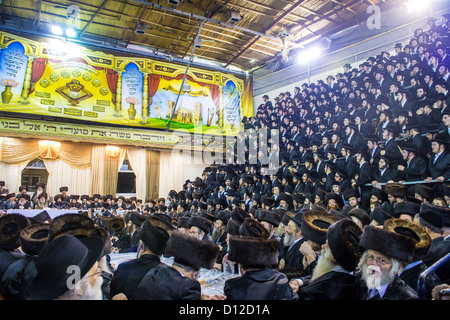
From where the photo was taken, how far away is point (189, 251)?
2562mm

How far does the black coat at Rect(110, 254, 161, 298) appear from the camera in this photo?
2.93 meters

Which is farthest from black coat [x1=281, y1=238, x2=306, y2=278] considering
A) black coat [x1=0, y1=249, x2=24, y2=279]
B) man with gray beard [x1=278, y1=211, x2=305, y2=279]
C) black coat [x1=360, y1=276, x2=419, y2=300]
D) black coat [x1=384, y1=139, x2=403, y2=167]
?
black coat [x1=384, y1=139, x2=403, y2=167]

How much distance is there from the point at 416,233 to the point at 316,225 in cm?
95

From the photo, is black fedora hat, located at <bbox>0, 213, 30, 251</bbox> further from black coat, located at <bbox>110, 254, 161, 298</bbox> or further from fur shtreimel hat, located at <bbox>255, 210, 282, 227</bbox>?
fur shtreimel hat, located at <bbox>255, 210, 282, 227</bbox>

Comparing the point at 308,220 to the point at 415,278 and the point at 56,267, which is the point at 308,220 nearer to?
the point at 415,278

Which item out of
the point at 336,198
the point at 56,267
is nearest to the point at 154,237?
the point at 56,267

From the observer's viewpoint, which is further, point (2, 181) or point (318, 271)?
point (2, 181)

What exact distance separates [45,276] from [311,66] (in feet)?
56.5

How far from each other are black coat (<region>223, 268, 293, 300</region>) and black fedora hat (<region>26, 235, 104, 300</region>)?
1239 millimetres

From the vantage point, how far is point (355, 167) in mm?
7879

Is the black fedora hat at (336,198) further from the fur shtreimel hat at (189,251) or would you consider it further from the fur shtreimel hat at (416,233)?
the fur shtreimel hat at (189,251)

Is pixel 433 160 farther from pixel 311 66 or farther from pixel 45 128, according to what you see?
pixel 45 128
